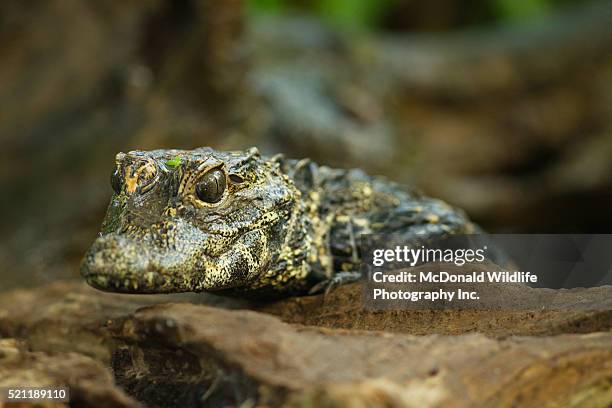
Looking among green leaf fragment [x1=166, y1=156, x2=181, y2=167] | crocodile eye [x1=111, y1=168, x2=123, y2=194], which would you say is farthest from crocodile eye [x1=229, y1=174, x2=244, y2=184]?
crocodile eye [x1=111, y1=168, x2=123, y2=194]

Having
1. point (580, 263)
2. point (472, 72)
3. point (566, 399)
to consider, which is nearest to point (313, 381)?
point (566, 399)

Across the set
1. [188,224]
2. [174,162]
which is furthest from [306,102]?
[188,224]

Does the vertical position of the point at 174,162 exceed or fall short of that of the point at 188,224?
it exceeds it

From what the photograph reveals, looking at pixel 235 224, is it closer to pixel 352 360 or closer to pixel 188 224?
pixel 188 224

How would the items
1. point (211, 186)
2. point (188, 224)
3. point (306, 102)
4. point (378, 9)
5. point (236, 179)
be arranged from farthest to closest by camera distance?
point (378, 9) → point (306, 102) → point (236, 179) → point (211, 186) → point (188, 224)

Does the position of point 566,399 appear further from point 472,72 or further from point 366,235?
point 472,72

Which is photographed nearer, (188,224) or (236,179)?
(188,224)
